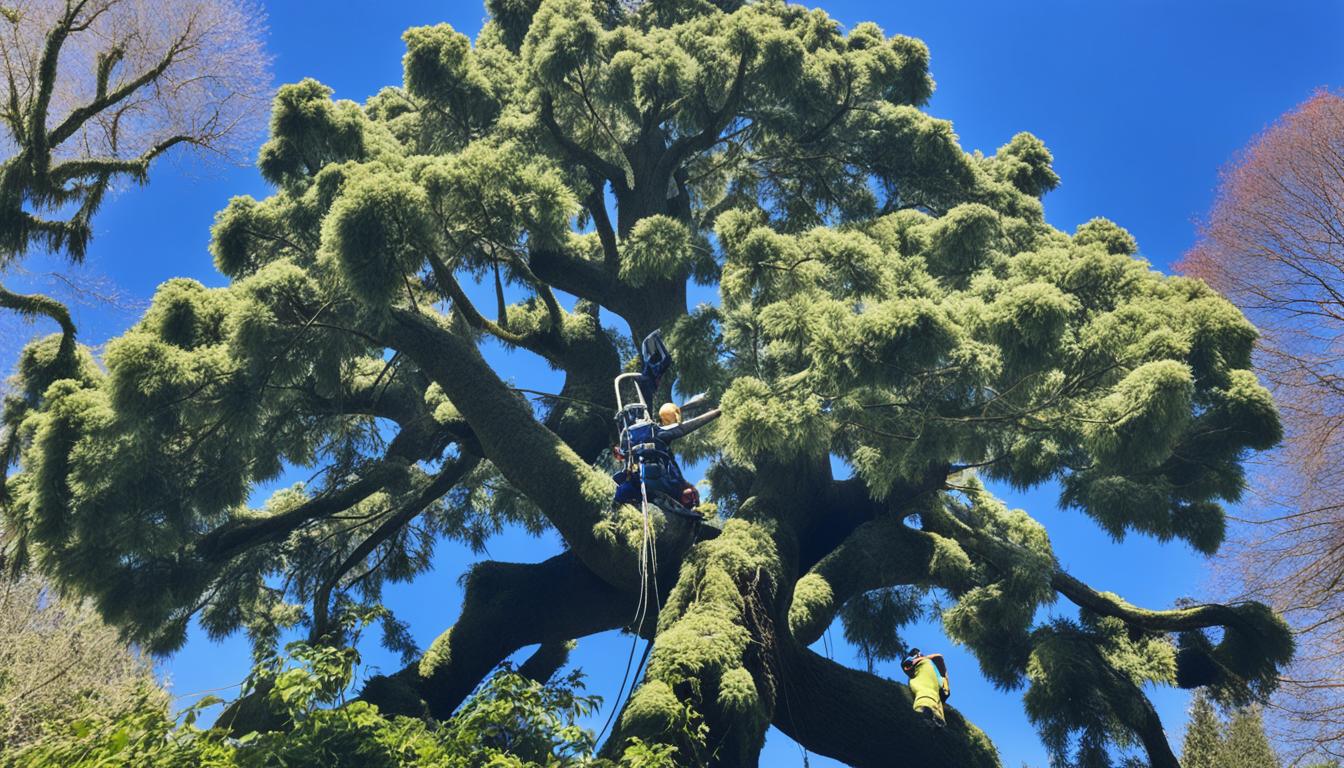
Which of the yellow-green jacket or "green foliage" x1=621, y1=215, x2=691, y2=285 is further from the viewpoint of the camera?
"green foliage" x1=621, y1=215, x2=691, y2=285

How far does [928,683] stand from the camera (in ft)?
37.3

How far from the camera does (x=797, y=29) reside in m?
17.1

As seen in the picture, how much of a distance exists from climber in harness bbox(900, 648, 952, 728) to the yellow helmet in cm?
360

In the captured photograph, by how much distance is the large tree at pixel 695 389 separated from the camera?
11.4 metres

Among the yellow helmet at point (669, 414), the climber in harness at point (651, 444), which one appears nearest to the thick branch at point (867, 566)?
the climber in harness at point (651, 444)

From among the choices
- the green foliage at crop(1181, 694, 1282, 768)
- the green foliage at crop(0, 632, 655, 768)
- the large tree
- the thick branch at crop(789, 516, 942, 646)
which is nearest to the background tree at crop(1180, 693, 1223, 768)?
the green foliage at crop(1181, 694, 1282, 768)

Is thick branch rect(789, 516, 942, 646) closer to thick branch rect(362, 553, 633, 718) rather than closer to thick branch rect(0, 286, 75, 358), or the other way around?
thick branch rect(362, 553, 633, 718)

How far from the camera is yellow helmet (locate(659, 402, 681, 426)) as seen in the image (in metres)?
10.4

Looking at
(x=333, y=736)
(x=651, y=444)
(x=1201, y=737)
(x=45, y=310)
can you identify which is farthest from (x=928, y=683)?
(x=45, y=310)

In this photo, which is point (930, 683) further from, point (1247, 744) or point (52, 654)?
point (52, 654)

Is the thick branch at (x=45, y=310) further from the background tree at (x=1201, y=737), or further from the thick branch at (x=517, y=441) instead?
the background tree at (x=1201, y=737)

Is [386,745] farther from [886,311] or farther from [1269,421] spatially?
[1269,421]

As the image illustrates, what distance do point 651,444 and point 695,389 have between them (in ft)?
7.68

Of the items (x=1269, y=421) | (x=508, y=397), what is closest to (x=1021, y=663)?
(x=1269, y=421)
